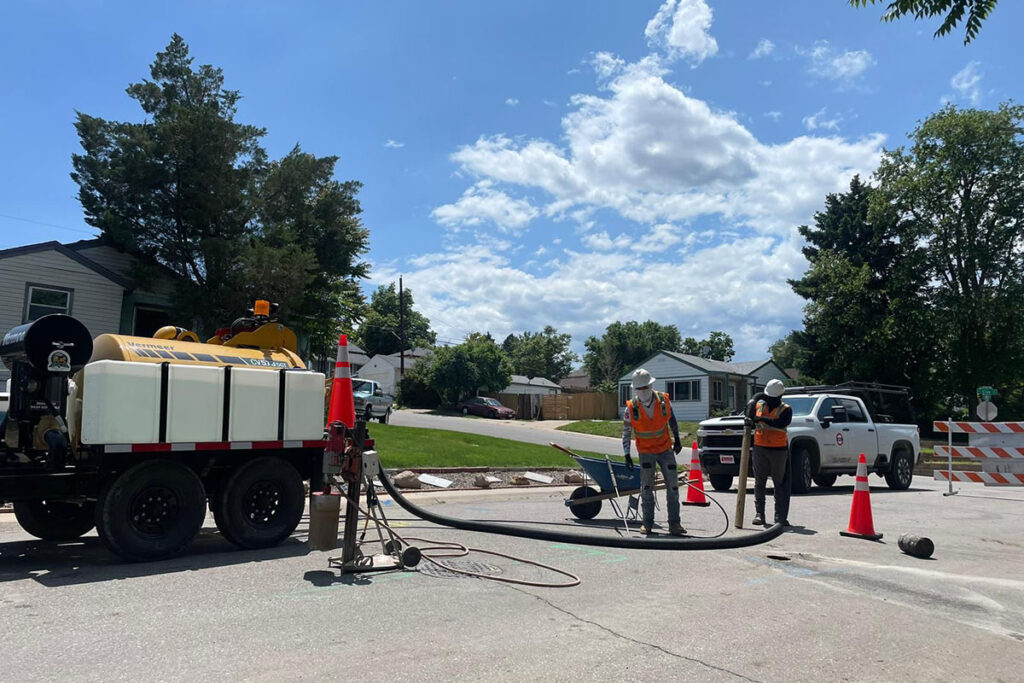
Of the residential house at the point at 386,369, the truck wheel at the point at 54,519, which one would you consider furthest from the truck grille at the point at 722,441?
the residential house at the point at 386,369

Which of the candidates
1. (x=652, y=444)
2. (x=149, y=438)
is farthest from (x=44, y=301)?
(x=652, y=444)

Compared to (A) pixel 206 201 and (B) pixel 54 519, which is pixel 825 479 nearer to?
(B) pixel 54 519

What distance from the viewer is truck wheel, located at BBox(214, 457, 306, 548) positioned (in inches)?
297

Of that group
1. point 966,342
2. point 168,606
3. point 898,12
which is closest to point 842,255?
point 966,342

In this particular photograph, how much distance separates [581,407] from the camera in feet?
166

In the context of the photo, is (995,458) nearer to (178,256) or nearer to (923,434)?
(178,256)

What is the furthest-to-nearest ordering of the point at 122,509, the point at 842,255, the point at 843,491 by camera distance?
the point at 842,255 → the point at 843,491 → the point at 122,509

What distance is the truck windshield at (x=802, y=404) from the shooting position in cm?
1466

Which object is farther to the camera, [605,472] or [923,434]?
[923,434]

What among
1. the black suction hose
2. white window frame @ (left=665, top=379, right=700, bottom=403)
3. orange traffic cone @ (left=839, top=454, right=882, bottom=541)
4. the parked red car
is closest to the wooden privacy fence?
the parked red car

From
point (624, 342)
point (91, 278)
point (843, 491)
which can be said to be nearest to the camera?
point (843, 491)

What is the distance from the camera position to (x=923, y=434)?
37.3 meters

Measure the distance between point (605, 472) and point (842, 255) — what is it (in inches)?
1401

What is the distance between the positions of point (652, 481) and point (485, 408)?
40520mm
